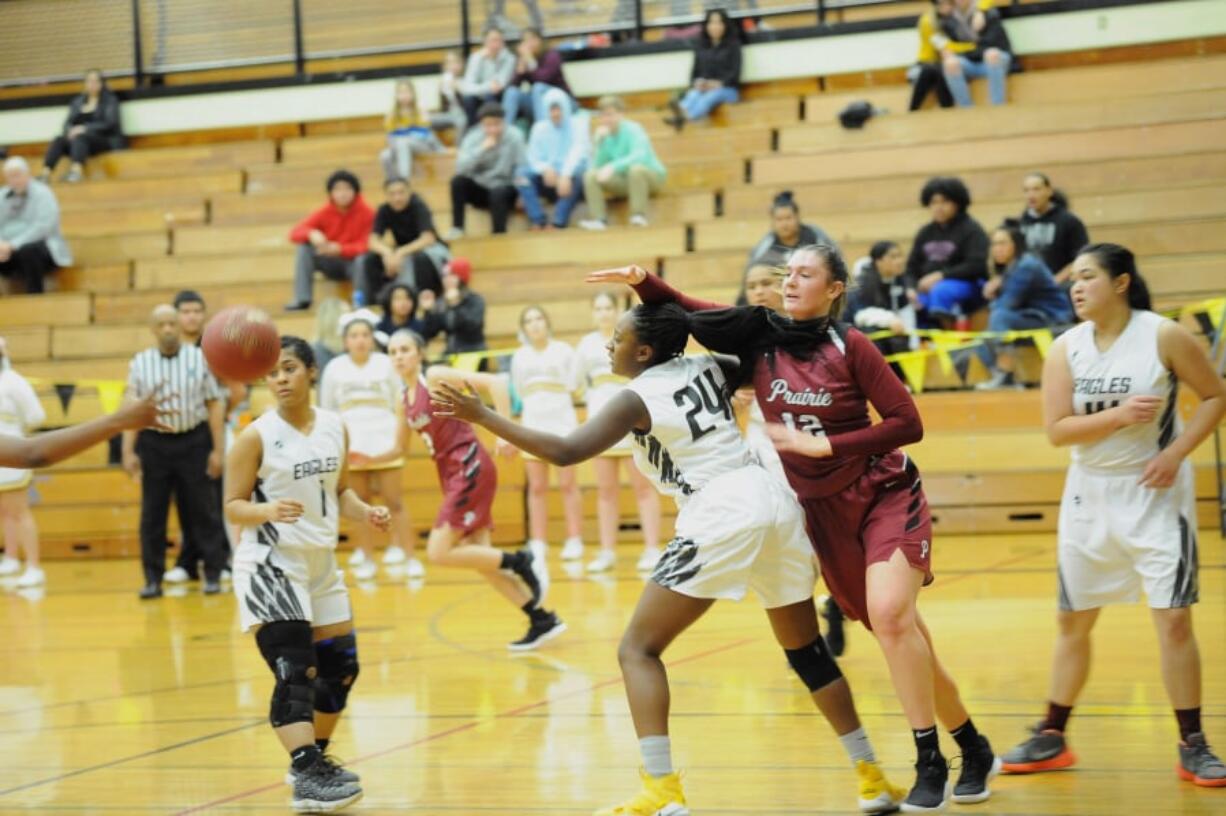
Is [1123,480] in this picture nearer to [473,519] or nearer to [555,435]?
[555,435]

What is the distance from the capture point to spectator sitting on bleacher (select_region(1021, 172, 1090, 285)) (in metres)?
11.1

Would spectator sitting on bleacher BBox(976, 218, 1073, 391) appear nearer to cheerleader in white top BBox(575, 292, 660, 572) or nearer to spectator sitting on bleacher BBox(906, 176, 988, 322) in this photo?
spectator sitting on bleacher BBox(906, 176, 988, 322)

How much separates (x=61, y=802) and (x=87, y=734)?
3.78ft

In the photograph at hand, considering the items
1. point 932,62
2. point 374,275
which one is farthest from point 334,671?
point 932,62

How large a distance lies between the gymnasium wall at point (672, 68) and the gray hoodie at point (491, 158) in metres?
2.00

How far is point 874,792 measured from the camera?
4383 millimetres

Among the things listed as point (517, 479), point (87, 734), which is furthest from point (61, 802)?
point (517, 479)

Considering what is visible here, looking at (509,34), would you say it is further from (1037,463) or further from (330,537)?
(330,537)

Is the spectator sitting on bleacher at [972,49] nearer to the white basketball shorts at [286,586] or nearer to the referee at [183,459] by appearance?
the referee at [183,459]

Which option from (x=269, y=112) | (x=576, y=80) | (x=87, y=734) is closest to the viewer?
(x=87, y=734)

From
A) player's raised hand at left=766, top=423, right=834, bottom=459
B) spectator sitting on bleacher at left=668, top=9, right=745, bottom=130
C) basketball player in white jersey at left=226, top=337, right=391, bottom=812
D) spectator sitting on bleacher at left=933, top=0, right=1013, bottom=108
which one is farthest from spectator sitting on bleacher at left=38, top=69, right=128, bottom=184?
player's raised hand at left=766, top=423, right=834, bottom=459

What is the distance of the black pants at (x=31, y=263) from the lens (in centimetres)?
1488

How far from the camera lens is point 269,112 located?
17234mm

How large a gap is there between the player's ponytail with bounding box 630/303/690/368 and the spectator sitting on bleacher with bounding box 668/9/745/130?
35.4ft
